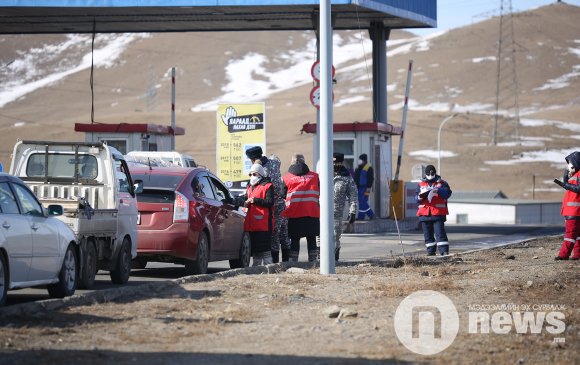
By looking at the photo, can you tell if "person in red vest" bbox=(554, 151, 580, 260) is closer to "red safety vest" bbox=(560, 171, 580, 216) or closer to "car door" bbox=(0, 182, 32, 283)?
"red safety vest" bbox=(560, 171, 580, 216)

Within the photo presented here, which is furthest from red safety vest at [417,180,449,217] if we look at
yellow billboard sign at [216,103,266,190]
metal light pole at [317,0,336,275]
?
yellow billboard sign at [216,103,266,190]

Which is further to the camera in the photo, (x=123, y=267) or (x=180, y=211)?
(x=180, y=211)

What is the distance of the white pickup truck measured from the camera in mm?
15492

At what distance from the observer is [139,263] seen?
1844 centimetres

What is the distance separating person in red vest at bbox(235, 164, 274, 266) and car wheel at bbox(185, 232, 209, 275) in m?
0.96

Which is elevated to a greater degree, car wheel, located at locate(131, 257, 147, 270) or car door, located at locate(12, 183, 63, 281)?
car door, located at locate(12, 183, 63, 281)

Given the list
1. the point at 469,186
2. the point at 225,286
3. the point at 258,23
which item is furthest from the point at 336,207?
the point at 469,186

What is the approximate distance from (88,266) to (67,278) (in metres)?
1.13

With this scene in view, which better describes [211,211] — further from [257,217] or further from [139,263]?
[139,263]

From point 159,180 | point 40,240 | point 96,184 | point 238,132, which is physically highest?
point 238,132

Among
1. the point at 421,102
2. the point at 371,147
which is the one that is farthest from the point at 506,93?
the point at 371,147

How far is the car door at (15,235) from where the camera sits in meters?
11.9

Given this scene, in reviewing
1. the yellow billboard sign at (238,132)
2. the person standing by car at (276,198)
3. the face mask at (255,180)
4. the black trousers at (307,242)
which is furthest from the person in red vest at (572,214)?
the yellow billboard sign at (238,132)

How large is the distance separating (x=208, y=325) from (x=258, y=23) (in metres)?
25.2
